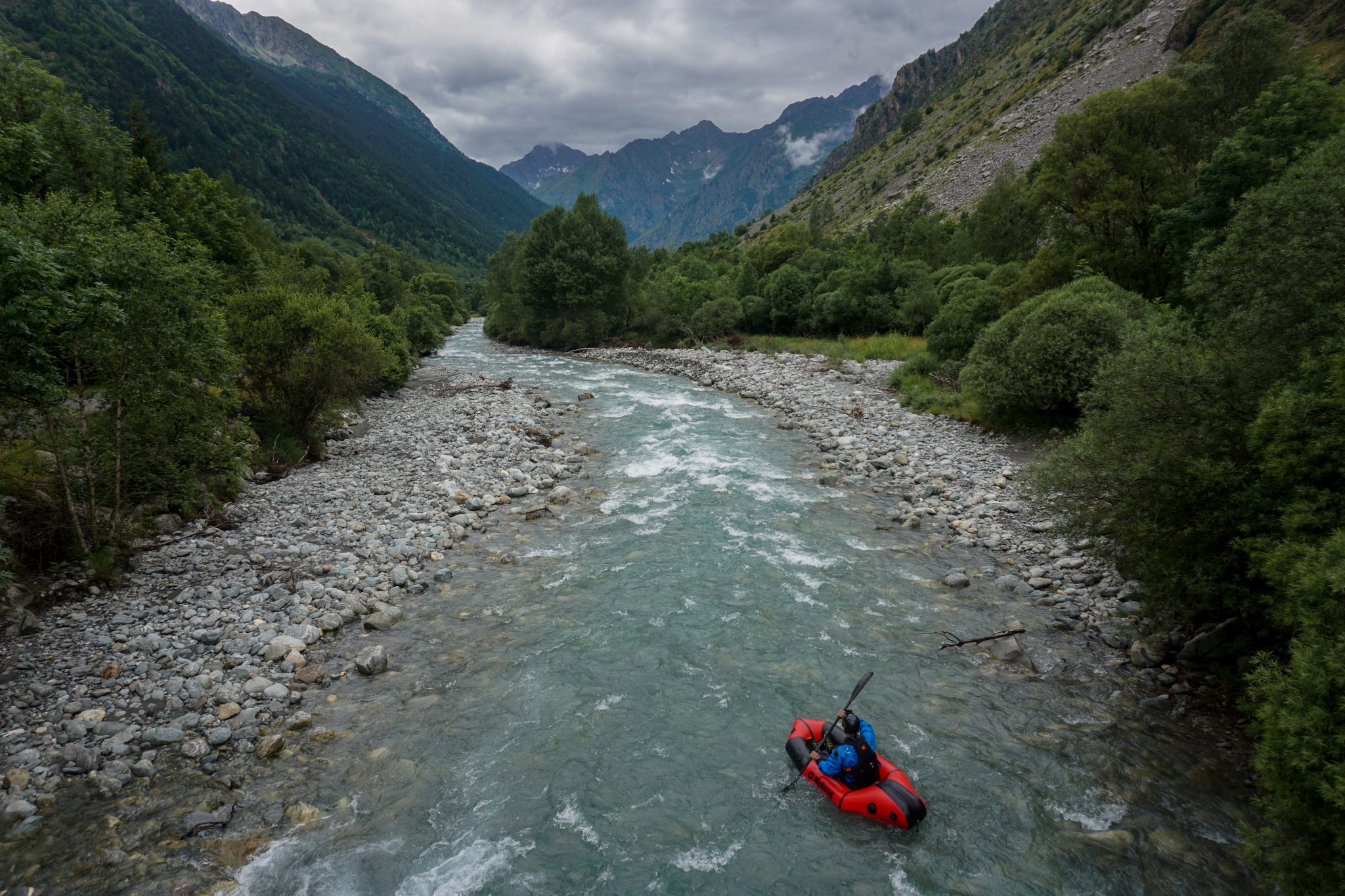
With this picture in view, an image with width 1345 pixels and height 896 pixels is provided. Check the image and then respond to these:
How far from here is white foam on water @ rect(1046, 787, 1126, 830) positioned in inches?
255

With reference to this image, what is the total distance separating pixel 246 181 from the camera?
478 ft

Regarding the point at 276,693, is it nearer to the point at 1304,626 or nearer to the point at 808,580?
the point at 808,580

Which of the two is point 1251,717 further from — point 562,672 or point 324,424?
point 324,424

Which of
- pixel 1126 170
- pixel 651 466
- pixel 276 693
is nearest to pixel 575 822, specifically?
pixel 276 693

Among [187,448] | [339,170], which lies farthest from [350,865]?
[339,170]

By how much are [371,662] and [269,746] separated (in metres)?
1.81

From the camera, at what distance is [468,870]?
240 inches

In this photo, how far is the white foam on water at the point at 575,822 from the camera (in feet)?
21.4

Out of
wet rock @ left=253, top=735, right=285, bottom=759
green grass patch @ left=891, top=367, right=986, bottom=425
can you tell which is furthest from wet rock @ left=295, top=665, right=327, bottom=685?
green grass patch @ left=891, top=367, right=986, bottom=425

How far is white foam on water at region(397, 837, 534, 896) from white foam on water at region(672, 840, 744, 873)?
170 cm

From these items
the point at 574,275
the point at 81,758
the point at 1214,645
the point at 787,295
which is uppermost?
the point at 574,275

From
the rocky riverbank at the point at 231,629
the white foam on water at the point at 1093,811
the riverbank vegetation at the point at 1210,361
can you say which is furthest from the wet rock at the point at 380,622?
the riverbank vegetation at the point at 1210,361

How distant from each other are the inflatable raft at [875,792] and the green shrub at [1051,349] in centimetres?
1543

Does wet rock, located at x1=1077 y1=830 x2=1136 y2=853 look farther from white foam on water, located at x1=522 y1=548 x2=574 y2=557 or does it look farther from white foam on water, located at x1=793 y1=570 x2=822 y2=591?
white foam on water, located at x1=522 y1=548 x2=574 y2=557
